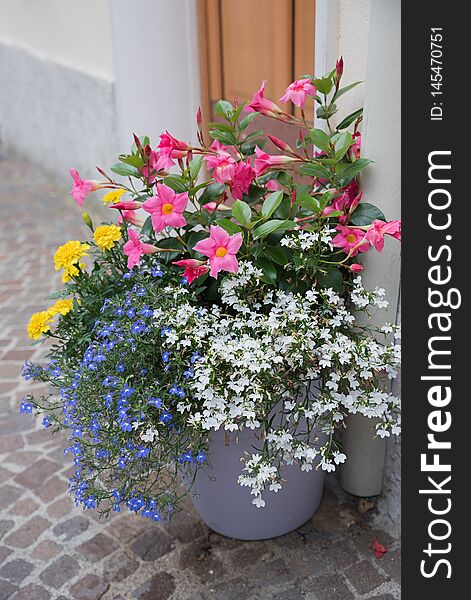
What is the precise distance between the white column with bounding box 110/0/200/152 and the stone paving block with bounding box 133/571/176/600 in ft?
8.61

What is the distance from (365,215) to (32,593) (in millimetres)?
1764

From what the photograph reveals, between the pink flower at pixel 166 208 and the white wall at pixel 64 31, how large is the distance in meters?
3.26

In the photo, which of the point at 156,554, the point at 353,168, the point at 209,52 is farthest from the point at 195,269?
the point at 209,52

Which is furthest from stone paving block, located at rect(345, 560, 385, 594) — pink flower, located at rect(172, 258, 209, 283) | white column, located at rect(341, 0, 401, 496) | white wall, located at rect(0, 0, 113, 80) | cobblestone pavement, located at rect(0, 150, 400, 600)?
white wall, located at rect(0, 0, 113, 80)

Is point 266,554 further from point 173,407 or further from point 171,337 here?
point 171,337

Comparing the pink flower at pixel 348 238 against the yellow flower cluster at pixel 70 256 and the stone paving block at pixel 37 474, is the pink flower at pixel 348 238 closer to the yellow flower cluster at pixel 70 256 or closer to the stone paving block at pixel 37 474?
the yellow flower cluster at pixel 70 256

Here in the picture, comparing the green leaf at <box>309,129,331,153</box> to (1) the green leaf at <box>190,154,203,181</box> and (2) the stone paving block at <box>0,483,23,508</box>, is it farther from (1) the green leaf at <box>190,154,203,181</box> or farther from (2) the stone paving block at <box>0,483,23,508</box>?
(2) the stone paving block at <box>0,483,23,508</box>

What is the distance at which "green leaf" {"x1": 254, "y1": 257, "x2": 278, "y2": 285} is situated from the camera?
2.29 metres

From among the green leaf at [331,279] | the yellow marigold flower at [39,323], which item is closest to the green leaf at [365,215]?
the green leaf at [331,279]

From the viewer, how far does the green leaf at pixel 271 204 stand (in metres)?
2.27

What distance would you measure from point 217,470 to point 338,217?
96cm

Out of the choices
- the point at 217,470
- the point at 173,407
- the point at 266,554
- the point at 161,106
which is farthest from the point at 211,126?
the point at 161,106

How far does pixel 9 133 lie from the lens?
813cm

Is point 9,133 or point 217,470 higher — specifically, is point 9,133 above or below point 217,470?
above
